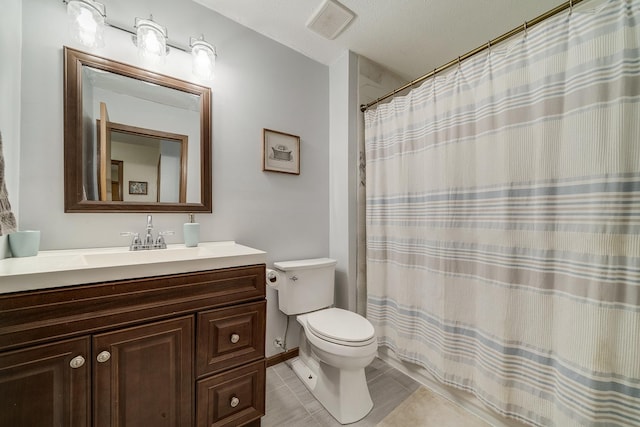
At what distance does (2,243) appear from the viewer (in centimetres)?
86

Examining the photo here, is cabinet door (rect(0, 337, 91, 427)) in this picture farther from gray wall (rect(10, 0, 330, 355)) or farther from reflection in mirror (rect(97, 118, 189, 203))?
reflection in mirror (rect(97, 118, 189, 203))

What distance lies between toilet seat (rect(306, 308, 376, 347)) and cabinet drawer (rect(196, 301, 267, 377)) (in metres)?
0.34

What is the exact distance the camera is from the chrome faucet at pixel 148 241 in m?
1.16

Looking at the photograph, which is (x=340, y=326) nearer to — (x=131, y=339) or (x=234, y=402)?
(x=234, y=402)

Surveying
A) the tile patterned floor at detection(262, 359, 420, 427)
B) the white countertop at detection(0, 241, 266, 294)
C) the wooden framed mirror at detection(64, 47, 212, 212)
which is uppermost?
the wooden framed mirror at detection(64, 47, 212, 212)

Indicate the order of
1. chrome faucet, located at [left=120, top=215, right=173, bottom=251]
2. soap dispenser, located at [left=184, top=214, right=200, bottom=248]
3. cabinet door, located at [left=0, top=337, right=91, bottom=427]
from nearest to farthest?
cabinet door, located at [left=0, top=337, right=91, bottom=427] < chrome faucet, located at [left=120, top=215, right=173, bottom=251] < soap dispenser, located at [left=184, top=214, right=200, bottom=248]

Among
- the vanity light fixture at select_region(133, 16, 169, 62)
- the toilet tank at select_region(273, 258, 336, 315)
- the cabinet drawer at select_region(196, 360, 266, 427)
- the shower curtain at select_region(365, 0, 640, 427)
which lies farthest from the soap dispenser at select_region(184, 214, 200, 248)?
the shower curtain at select_region(365, 0, 640, 427)

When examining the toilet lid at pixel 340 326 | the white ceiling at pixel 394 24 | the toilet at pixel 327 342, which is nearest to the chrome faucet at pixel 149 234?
the toilet at pixel 327 342

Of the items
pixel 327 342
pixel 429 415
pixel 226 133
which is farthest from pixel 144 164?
pixel 429 415

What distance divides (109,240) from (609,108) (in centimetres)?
221

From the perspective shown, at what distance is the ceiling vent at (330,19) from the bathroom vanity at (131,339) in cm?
150

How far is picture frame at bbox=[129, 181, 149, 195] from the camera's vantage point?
1.22 meters

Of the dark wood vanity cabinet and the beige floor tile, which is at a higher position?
the dark wood vanity cabinet

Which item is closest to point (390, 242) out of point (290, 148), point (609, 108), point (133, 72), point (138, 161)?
point (290, 148)
